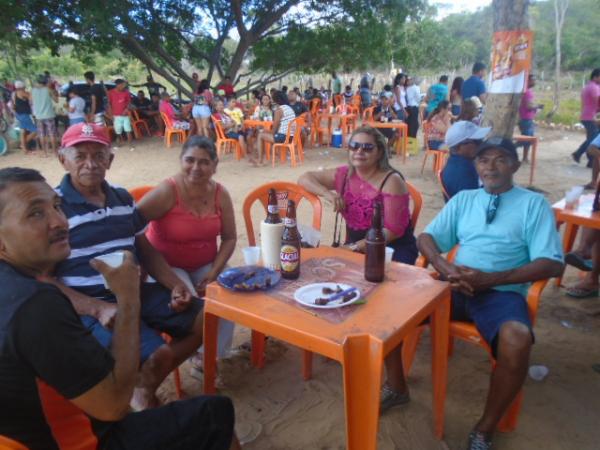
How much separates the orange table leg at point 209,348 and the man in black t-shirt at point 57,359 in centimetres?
57

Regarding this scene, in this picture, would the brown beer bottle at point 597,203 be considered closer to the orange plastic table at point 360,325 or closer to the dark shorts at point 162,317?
the orange plastic table at point 360,325

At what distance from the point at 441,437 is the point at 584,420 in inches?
29.4

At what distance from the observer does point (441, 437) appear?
2.13 metres

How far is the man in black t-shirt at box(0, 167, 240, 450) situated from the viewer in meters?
1.02

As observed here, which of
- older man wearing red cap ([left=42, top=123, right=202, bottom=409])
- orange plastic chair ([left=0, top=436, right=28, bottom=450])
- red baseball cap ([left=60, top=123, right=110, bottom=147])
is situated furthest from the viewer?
red baseball cap ([left=60, top=123, right=110, bottom=147])

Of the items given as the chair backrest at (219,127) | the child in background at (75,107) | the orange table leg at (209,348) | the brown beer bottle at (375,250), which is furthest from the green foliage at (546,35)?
the orange table leg at (209,348)

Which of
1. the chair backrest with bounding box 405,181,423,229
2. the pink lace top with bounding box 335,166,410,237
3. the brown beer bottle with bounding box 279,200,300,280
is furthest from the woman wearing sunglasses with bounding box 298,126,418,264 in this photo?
the brown beer bottle with bounding box 279,200,300,280

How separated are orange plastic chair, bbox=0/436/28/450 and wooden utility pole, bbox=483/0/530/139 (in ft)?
18.9

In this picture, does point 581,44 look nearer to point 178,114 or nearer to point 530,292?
point 178,114

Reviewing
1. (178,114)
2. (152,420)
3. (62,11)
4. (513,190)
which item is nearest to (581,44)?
(178,114)

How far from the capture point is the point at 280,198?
321 cm

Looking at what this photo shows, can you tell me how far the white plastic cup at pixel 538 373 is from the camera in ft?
8.37

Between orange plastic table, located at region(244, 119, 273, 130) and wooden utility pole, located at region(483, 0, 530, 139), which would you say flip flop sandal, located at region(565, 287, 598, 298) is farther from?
orange plastic table, located at region(244, 119, 273, 130)

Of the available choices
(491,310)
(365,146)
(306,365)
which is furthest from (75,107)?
(491,310)
